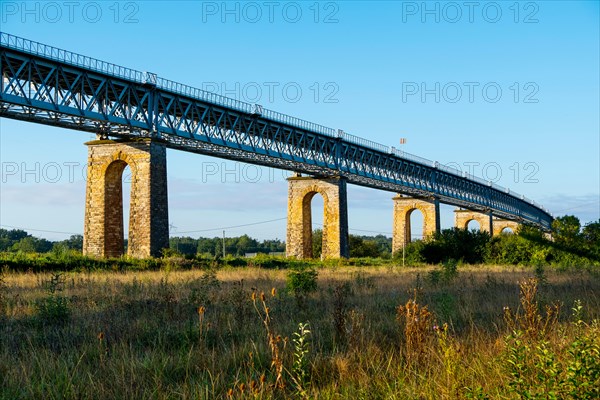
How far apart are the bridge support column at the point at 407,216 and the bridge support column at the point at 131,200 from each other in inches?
1640

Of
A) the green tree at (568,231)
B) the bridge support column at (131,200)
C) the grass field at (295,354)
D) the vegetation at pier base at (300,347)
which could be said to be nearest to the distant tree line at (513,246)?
the green tree at (568,231)

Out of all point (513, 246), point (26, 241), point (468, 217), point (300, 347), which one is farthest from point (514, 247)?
point (26, 241)

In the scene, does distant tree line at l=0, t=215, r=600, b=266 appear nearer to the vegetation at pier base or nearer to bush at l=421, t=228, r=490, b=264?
bush at l=421, t=228, r=490, b=264

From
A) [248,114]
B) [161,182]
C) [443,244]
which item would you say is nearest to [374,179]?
[443,244]

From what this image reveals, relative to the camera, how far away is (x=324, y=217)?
53.8 m

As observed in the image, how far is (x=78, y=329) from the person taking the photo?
27.9 ft

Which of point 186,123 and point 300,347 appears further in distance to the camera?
point 186,123

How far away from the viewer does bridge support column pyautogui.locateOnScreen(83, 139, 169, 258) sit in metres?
34.2

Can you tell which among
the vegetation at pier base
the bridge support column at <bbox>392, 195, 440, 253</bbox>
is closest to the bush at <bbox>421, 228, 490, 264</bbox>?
the bridge support column at <bbox>392, 195, 440, 253</bbox>

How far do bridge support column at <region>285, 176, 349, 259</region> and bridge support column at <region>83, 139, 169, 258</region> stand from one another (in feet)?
65.9

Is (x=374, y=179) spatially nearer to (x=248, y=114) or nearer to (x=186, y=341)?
(x=248, y=114)

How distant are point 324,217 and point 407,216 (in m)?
24.4

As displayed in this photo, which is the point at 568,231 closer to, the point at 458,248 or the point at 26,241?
the point at 458,248

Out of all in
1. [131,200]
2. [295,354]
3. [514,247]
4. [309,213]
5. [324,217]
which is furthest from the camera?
[309,213]
